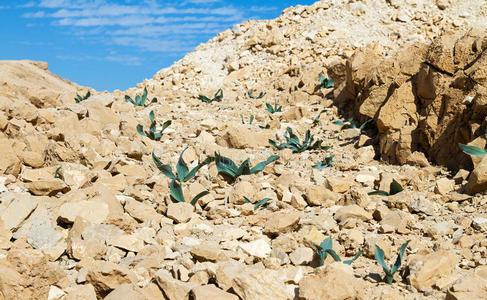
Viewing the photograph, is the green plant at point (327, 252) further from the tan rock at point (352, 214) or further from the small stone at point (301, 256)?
the tan rock at point (352, 214)

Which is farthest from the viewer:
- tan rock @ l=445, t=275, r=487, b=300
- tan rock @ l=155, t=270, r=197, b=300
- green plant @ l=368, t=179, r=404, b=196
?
green plant @ l=368, t=179, r=404, b=196

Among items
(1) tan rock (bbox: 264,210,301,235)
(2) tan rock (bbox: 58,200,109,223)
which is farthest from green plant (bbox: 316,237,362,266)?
(2) tan rock (bbox: 58,200,109,223)

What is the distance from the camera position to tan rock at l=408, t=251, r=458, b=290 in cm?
280

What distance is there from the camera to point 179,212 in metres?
4.00

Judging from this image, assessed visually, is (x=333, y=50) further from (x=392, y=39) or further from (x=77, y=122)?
(x=77, y=122)

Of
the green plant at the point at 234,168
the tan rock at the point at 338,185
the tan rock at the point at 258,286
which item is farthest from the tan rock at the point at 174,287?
the green plant at the point at 234,168

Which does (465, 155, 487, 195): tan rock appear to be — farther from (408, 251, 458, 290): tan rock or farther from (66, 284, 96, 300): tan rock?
(66, 284, 96, 300): tan rock

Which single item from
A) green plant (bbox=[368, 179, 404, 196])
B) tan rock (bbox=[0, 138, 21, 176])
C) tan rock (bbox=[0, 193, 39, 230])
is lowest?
green plant (bbox=[368, 179, 404, 196])

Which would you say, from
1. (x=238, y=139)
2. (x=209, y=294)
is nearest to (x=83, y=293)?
(x=209, y=294)

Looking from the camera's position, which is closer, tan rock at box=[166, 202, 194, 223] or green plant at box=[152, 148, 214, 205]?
tan rock at box=[166, 202, 194, 223]

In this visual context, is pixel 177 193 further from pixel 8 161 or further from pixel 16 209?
pixel 8 161

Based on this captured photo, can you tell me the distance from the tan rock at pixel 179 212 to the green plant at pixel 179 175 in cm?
23

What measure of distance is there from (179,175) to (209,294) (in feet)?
7.44

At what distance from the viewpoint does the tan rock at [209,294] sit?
8.71ft
